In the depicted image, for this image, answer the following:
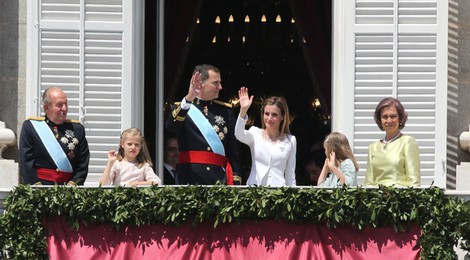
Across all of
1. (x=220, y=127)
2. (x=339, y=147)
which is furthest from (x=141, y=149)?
(x=339, y=147)

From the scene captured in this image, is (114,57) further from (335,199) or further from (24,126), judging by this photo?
(335,199)

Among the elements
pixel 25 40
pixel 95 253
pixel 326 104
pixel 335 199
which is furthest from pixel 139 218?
pixel 326 104

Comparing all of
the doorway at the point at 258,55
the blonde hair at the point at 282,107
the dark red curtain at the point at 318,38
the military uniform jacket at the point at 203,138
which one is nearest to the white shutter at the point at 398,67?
the blonde hair at the point at 282,107

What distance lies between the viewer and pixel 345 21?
14922 mm

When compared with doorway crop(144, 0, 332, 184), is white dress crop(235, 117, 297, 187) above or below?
below

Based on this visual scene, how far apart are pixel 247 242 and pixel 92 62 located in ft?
8.85

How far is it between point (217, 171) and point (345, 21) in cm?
201

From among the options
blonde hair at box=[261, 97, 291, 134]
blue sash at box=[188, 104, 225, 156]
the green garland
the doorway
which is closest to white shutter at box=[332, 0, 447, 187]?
blonde hair at box=[261, 97, 291, 134]

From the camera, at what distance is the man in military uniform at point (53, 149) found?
13.8m

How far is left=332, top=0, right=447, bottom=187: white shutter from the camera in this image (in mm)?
14766

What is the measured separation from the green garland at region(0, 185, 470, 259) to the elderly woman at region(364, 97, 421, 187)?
465mm

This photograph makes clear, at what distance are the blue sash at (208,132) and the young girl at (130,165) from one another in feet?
1.52

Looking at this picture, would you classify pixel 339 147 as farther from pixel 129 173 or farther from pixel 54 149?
pixel 54 149

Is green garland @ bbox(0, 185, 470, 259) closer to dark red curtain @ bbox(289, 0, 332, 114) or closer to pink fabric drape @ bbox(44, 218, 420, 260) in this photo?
pink fabric drape @ bbox(44, 218, 420, 260)
